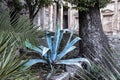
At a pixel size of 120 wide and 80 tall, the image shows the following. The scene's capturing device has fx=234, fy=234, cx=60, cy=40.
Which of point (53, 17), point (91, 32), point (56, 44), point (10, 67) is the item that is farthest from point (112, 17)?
point (10, 67)

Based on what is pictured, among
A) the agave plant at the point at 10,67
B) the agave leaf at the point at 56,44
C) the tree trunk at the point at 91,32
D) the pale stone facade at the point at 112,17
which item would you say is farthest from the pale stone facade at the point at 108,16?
the agave plant at the point at 10,67

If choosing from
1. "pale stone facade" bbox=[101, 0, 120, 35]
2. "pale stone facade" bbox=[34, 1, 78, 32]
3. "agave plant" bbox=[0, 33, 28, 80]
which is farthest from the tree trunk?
"pale stone facade" bbox=[101, 0, 120, 35]

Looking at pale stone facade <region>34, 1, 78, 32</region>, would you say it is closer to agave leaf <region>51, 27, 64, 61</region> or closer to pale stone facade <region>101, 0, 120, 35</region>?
pale stone facade <region>101, 0, 120, 35</region>

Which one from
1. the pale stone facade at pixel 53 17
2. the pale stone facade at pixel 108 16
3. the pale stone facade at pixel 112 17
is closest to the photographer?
the pale stone facade at pixel 53 17

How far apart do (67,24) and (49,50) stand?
16.2 feet

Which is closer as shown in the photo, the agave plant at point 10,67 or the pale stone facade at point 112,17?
the agave plant at point 10,67

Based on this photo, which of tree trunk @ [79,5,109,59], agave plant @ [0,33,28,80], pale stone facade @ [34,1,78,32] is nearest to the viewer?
agave plant @ [0,33,28,80]

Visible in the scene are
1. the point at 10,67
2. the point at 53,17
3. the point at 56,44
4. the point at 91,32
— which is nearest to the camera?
the point at 10,67

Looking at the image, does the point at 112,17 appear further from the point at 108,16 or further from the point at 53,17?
the point at 53,17

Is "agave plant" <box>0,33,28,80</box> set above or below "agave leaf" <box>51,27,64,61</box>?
above

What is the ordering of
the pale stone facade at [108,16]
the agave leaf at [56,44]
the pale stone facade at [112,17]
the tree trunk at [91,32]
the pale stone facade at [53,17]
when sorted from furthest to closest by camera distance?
1. the pale stone facade at [112,17]
2. the pale stone facade at [108,16]
3. the pale stone facade at [53,17]
4. the tree trunk at [91,32]
5. the agave leaf at [56,44]

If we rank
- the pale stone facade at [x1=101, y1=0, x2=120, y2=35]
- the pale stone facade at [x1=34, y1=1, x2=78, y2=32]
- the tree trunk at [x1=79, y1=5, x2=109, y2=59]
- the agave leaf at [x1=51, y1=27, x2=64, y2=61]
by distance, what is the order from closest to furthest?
the agave leaf at [x1=51, y1=27, x2=64, y2=61], the tree trunk at [x1=79, y1=5, x2=109, y2=59], the pale stone facade at [x1=34, y1=1, x2=78, y2=32], the pale stone facade at [x1=101, y1=0, x2=120, y2=35]

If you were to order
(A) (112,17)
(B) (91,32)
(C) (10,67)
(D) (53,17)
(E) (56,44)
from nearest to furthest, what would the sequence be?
(C) (10,67), (E) (56,44), (B) (91,32), (D) (53,17), (A) (112,17)

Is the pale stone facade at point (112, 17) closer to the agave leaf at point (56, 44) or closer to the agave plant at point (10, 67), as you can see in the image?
the agave leaf at point (56, 44)
